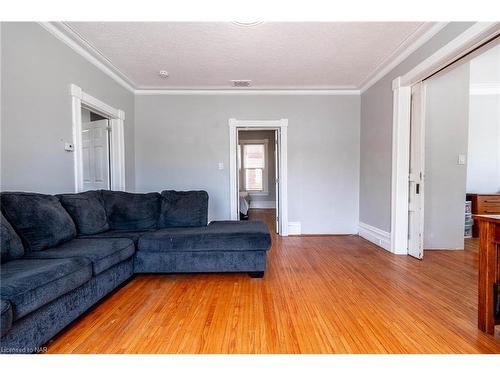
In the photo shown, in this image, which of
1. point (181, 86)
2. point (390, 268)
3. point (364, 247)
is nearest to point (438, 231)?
point (364, 247)

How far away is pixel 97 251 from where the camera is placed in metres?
1.89

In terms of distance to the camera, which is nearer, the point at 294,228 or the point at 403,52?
the point at 403,52

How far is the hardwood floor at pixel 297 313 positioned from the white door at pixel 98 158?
1.96m

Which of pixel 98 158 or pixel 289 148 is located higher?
pixel 289 148

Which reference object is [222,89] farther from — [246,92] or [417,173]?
[417,173]

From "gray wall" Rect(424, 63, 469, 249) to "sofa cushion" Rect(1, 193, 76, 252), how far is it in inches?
170

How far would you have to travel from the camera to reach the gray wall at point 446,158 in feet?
10.7

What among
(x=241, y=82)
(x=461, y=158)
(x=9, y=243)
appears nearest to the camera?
(x=9, y=243)

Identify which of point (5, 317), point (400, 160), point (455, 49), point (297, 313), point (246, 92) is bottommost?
point (297, 313)

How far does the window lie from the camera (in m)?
8.22

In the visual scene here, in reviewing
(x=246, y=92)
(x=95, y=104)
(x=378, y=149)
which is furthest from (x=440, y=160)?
(x=95, y=104)

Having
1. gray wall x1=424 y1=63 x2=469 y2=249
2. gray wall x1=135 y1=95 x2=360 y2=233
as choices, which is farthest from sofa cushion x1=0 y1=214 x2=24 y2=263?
gray wall x1=424 y1=63 x2=469 y2=249

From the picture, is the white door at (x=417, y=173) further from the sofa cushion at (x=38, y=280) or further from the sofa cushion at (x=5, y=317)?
the sofa cushion at (x=5, y=317)

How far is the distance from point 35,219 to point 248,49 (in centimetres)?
274
